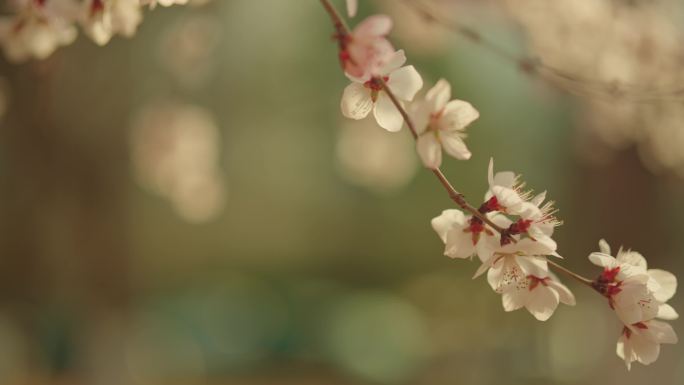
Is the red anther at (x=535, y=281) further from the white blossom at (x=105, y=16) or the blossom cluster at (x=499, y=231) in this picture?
the white blossom at (x=105, y=16)

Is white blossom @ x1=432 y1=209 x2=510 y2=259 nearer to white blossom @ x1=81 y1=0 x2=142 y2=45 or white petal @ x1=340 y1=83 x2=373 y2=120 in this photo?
white petal @ x1=340 y1=83 x2=373 y2=120

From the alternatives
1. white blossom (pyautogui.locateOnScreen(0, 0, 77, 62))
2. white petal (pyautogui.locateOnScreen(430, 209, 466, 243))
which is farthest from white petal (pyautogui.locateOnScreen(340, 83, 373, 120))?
white blossom (pyautogui.locateOnScreen(0, 0, 77, 62))

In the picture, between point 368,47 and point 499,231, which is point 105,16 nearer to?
point 368,47

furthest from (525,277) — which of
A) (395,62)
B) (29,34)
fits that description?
(29,34)

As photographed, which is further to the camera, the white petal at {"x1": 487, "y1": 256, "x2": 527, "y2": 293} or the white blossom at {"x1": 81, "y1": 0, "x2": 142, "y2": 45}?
the white blossom at {"x1": 81, "y1": 0, "x2": 142, "y2": 45}

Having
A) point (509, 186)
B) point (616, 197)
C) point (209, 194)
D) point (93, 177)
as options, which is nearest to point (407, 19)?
point (209, 194)

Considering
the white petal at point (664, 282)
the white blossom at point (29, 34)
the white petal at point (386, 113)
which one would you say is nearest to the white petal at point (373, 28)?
the white petal at point (386, 113)

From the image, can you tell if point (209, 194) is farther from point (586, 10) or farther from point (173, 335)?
point (173, 335)
